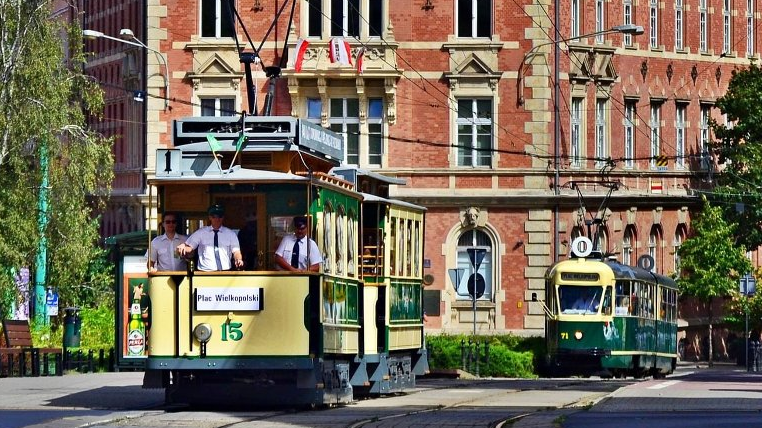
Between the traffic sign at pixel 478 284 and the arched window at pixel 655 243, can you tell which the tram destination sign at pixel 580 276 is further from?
the arched window at pixel 655 243

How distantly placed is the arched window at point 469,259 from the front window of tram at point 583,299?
11586 mm

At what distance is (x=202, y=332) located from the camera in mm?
26656

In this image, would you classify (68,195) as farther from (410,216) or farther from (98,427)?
(98,427)

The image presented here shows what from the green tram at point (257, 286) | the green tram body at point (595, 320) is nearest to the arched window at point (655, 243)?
the green tram body at point (595, 320)

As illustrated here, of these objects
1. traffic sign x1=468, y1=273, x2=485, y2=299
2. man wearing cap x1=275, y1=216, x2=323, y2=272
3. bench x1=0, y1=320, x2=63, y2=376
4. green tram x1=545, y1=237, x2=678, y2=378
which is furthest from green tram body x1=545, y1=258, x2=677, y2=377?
man wearing cap x1=275, y1=216, x2=323, y2=272

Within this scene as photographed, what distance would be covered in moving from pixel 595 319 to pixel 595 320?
0.9 inches

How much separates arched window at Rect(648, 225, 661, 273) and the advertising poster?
32481 mm

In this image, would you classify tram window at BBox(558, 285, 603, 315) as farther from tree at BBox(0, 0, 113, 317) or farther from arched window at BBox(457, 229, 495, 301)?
arched window at BBox(457, 229, 495, 301)

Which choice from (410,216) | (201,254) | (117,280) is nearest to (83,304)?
(117,280)

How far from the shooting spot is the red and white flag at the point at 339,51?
196 feet

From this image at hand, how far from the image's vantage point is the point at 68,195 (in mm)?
48250

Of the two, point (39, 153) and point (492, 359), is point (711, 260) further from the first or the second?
point (39, 153)

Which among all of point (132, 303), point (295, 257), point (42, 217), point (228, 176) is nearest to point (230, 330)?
point (295, 257)

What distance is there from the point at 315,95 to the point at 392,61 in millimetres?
2295
